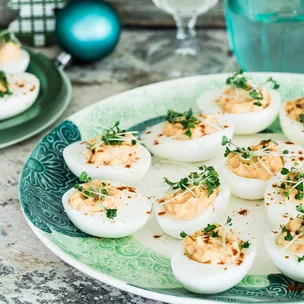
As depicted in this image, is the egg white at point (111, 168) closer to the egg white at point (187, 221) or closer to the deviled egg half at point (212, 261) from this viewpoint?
the egg white at point (187, 221)

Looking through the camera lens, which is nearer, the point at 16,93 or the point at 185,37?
the point at 16,93

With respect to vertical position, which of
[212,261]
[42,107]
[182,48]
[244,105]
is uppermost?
[212,261]

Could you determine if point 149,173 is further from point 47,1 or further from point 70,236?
point 47,1

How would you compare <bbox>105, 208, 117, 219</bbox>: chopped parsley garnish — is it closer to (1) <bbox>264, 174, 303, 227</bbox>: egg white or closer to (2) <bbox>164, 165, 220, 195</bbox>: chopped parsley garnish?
(2) <bbox>164, 165, 220, 195</bbox>: chopped parsley garnish

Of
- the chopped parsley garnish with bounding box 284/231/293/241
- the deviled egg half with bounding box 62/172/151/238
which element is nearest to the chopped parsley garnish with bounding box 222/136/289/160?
the deviled egg half with bounding box 62/172/151/238

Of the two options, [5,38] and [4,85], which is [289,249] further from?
[5,38]

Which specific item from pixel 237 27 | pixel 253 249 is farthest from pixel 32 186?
pixel 237 27

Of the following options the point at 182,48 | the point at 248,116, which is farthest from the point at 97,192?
the point at 182,48
